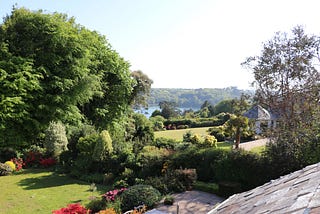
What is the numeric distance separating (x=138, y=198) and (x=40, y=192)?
530cm

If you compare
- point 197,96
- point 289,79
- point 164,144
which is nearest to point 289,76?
point 289,79

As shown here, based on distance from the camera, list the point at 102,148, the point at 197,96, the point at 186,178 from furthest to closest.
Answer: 1. the point at 197,96
2. the point at 102,148
3. the point at 186,178

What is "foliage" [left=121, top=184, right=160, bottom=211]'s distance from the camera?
351 inches

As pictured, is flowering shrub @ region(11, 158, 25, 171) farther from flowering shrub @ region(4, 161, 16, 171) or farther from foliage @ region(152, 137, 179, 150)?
foliage @ region(152, 137, 179, 150)

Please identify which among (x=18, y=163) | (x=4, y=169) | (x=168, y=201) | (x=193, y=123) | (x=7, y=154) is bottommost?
(x=168, y=201)

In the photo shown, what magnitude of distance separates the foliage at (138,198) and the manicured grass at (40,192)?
2416 mm

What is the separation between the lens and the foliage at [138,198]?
8.92 metres

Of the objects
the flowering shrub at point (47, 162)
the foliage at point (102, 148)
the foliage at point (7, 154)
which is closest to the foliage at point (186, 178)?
the foliage at point (102, 148)

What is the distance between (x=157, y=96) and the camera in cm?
12912

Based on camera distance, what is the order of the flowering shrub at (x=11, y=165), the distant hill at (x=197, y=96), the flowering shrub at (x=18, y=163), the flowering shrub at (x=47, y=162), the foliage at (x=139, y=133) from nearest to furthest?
1. the flowering shrub at (x=11, y=165)
2. the flowering shrub at (x=18, y=163)
3. the foliage at (x=139, y=133)
4. the flowering shrub at (x=47, y=162)
5. the distant hill at (x=197, y=96)

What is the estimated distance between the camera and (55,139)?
664 inches

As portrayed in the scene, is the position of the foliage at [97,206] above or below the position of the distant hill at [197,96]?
below

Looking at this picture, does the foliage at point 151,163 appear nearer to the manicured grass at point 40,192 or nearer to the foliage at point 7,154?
the manicured grass at point 40,192

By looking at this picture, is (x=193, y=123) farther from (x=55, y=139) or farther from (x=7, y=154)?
(x=7, y=154)
